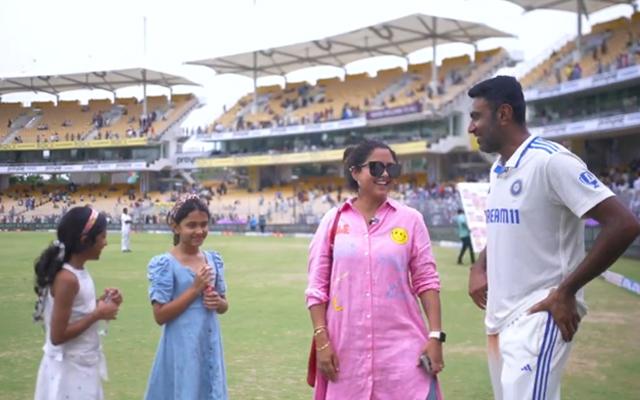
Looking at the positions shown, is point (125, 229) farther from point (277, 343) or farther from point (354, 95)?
point (354, 95)

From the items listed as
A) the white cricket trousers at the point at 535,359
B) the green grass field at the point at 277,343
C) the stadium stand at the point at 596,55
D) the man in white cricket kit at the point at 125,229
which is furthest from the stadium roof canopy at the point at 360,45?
A: the white cricket trousers at the point at 535,359

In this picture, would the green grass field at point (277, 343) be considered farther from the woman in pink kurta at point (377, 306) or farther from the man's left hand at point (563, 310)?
the man's left hand at point (563, 310)

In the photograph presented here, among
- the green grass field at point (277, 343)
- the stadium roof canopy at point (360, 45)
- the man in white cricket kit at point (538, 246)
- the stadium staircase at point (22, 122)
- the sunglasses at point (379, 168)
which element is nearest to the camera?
the man in white cricket kit at point (538, 246)

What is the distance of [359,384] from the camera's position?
10.9ft

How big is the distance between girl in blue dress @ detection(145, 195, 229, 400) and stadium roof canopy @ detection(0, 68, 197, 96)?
59.4 m

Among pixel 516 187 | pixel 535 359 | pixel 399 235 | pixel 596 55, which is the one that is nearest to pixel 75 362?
pixel 399 235

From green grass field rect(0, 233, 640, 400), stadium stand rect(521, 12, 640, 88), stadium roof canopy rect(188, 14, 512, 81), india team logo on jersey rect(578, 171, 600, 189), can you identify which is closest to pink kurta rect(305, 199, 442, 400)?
india team logo on jersey rect(578, 171, 600, 189)

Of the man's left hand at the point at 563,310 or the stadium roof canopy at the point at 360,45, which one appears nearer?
the man's left hand at the point at 563,310

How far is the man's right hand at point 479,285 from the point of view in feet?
11.9

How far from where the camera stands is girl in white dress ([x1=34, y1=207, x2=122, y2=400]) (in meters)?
3.56

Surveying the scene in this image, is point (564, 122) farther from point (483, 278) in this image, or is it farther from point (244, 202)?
point (483, 278)

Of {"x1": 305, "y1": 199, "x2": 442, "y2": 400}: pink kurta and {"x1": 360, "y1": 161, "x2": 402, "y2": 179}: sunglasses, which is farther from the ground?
{"x1": 360, "y1": 161, "x2": 402, "y2": 179}: sunglasses

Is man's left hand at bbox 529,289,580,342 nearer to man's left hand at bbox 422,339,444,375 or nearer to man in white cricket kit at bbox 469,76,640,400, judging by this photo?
man in white cricket kit at bbox 469,76,640,400

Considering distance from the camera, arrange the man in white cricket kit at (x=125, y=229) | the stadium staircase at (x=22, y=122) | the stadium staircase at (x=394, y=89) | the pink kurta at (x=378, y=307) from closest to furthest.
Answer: the pink kurta at (x=378, y=307), the man in white cricket kit at (x=125, y=229), the stadium staircase at (x=394, y=89), the stadium staircase at (x=22, y=122)
